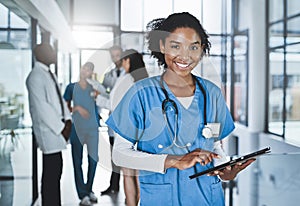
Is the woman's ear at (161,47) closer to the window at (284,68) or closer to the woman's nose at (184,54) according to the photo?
the woman's nose at (184,54)

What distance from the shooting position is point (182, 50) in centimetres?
129

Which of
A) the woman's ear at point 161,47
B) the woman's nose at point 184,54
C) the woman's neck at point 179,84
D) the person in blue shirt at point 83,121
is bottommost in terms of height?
the person in blue shirt at point 83,121

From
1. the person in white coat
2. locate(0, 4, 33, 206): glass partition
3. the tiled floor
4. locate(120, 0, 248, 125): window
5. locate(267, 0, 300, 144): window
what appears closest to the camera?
locate(120, 0, 248, 125): window

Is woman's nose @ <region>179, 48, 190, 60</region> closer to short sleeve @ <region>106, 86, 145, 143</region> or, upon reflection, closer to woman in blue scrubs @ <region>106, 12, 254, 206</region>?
woman in blue scrubs @ <region>106, 12, 254, 206</region>

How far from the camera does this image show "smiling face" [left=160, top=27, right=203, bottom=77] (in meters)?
1.26

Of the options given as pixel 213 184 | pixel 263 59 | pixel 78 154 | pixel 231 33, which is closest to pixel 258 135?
pixel 263 59

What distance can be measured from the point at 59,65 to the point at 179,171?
1.22 m

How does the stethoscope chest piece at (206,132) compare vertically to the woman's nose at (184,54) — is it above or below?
below

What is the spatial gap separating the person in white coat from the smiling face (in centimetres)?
111

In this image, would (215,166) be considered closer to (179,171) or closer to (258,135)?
(179,171)

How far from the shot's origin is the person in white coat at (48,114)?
2.25 meters

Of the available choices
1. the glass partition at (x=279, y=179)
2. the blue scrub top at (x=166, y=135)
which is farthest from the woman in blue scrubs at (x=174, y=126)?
the glass partition at (x=279, y=179)

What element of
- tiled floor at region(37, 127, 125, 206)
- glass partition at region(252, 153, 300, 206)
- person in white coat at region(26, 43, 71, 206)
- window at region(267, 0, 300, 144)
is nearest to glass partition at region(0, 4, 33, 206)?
person in white coat at region(26, 43, 71, 206)


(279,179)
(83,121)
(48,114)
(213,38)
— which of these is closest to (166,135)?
(213,38)
